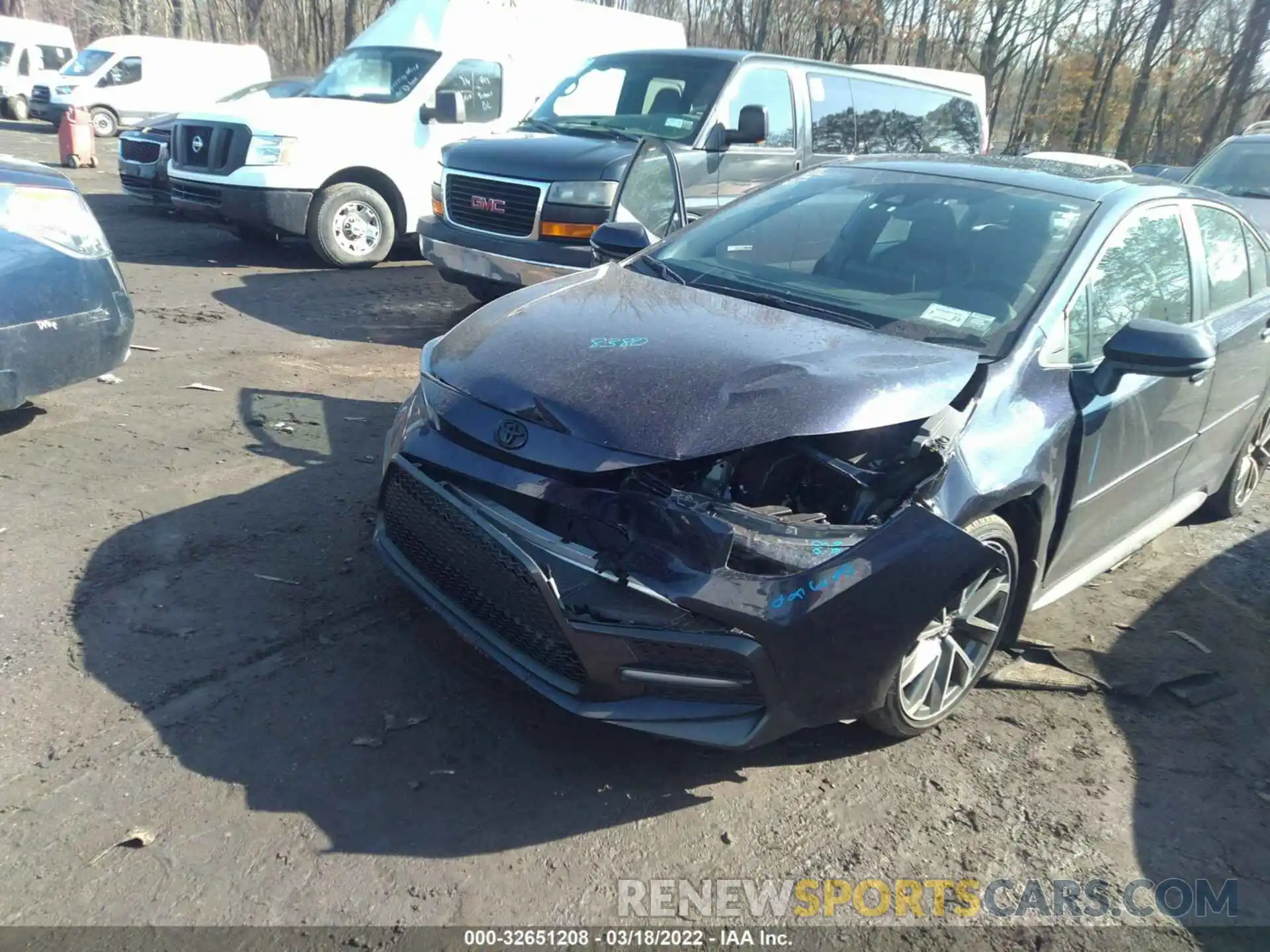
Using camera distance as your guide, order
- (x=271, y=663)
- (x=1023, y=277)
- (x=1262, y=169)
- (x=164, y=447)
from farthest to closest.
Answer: (x=1262, y=169) → (x=164, y=447) → (x=1023, y=277) → (x=271, y=663)

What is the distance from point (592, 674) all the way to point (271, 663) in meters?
1.21

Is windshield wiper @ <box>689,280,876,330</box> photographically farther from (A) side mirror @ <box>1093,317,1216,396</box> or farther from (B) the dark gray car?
(B) the dark gray car

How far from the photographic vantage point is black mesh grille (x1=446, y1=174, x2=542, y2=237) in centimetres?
737

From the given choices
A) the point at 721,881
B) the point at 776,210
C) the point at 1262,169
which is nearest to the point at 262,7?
the point at 1262,169

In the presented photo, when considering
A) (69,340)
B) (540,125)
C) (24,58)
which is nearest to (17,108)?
(24,58)

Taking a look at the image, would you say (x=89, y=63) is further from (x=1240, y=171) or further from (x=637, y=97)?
(x=1240, y=171)

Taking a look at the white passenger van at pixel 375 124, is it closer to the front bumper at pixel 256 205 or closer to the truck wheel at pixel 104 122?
the front bumper at pixel 256 205

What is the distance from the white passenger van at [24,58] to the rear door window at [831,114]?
26.6 m

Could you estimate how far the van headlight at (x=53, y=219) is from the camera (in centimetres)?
453

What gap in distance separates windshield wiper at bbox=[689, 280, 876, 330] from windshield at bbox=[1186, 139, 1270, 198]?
794cm

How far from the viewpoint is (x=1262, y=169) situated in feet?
32.8

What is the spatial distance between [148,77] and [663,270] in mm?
22727

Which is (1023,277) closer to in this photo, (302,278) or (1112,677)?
(1112,677)

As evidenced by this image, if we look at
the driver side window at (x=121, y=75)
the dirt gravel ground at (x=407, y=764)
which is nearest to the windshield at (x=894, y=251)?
the dirt gravel ground at (x=407, y=764)
